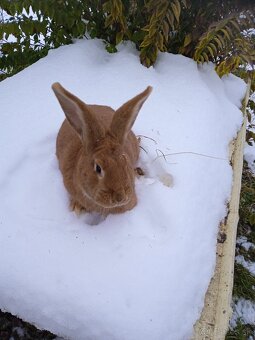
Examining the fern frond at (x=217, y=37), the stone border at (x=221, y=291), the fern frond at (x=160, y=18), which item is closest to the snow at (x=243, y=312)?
the stone border at (x=221, y=291)

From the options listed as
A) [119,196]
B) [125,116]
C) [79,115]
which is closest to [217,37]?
[125,116]

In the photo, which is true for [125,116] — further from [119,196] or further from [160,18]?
[160,18]

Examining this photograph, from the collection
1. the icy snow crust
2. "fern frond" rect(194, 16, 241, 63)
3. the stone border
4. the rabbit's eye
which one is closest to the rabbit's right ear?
the rabbit's eye

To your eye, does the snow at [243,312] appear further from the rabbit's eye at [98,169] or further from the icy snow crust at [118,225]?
the rabbit's eye at [98,169]

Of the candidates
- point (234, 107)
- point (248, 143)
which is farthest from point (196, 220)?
point (248, 143)

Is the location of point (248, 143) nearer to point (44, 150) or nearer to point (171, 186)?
point (171, 186)

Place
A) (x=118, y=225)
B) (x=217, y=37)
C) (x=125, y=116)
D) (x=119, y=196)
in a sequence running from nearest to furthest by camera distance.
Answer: (x=119, y=196) < (x=125, y=116) < (x=118, y=225) < (x=217, y=37)

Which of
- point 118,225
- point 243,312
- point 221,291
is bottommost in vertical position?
point 243,312
